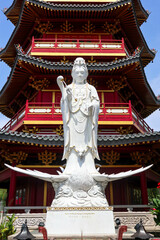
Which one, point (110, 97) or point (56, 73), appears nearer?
point (56, 73)

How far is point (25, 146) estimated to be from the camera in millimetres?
10250

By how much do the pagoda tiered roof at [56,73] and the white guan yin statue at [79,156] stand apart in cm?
601

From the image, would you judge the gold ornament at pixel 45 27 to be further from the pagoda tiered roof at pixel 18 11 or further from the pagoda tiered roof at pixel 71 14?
the pagoda tiered roof at pixel 18 11

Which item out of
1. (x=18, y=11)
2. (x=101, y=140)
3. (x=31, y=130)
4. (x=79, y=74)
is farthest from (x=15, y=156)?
(x=18, y=11)

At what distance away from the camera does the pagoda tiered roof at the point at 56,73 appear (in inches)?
494

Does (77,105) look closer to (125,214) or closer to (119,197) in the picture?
(125,214)

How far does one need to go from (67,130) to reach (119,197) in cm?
648

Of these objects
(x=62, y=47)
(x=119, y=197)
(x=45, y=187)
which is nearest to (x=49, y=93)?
(x=62, y=47)

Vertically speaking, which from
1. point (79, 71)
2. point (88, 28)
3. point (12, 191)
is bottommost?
point (12, 191)

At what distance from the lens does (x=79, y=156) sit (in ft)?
20.3

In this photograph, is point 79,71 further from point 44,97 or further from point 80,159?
point 44,97

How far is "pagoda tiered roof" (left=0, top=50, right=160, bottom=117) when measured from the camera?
12.5m

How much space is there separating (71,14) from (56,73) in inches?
166

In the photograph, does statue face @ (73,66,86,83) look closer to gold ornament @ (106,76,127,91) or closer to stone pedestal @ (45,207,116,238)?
stone pedestal @ (45,207,116,238)
